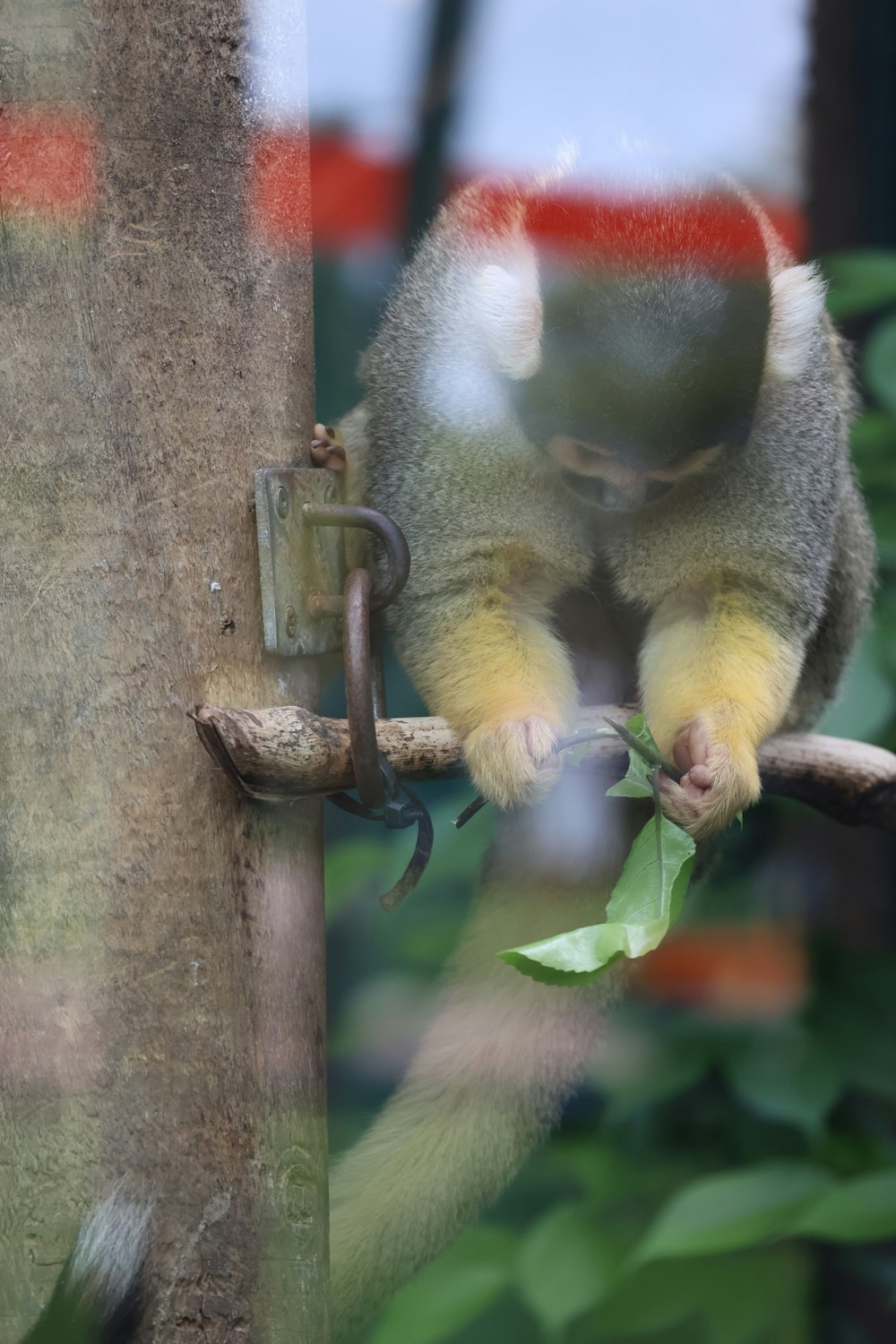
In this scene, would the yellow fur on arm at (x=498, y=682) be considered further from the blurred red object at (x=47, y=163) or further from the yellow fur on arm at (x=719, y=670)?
the blurred red object at (x=47, y=163)

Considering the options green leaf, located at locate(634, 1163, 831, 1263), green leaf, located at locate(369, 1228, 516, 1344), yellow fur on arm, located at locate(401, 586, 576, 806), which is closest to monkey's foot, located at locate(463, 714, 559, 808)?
→ yellow fur on arm, located at locate(401, 586, 576, 806)

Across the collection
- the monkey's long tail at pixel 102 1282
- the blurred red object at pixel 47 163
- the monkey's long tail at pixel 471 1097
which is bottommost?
the monkey's long tail at pixel 471 1097

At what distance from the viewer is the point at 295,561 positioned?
0.98m

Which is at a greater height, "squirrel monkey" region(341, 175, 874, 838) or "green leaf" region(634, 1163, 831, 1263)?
"squirrel monkey" region(341, 175, 874, 838)

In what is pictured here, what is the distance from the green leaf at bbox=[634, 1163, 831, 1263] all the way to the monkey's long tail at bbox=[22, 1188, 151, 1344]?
2.51ft

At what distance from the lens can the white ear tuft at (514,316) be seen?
1.15 meters

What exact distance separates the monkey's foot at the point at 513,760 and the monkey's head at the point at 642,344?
0.25 metres

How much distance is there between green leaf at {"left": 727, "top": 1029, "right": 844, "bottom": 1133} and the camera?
1.68 m

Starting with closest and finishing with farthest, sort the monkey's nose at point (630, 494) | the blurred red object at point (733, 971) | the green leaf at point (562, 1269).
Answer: the monkey's nose at point (630, 494) < the green leaf at point (562, 1269) < the blurred red object at point (733, 971)

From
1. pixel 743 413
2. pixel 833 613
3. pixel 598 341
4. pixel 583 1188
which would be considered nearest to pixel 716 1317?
pixel 583 1188

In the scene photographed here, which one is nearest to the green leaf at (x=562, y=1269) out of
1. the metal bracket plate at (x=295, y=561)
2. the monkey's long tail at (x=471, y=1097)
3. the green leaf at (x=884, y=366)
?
the monkey's long tail at (x=471, y=1097)

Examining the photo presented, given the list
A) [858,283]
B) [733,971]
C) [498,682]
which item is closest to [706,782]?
[498,682]

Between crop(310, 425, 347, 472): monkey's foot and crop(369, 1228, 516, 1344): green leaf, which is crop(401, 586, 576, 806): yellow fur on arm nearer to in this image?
crop(310, 425, 347, 472): monkey's foot

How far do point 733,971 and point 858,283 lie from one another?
101 cm
